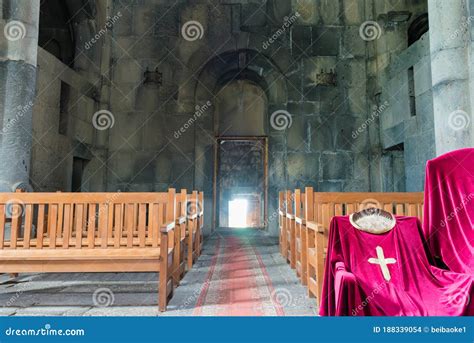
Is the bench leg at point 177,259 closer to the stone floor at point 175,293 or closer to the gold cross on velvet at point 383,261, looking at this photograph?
the stone floor at point 175,293

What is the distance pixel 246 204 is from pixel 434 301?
48.1 feet

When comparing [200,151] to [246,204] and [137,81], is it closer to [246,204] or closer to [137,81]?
[137,81]

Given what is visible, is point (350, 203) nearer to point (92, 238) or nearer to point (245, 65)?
point (92, 238)

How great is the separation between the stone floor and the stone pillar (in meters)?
2.48

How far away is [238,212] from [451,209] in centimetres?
1466

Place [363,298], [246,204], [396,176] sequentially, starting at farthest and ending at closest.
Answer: [246,204]
[396,176]
[363,298]

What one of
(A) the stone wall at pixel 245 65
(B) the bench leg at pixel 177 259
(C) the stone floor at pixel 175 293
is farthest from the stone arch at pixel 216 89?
(B) the bench leg at pixel 177 259

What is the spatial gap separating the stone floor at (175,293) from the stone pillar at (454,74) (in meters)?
2.48

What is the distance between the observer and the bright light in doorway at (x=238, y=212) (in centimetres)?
1656

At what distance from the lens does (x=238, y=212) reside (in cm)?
1691

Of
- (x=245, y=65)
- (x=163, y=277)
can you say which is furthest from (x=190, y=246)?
(x=245, y=65)

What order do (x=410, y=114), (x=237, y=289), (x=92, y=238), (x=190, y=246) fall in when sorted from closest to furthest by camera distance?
(x=92, y=238), (x=237, y=289), (x=190, y=246), (x=410, y=114)

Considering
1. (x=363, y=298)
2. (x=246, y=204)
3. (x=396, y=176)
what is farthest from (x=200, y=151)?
(x=246, y=204)

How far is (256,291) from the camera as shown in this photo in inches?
122
